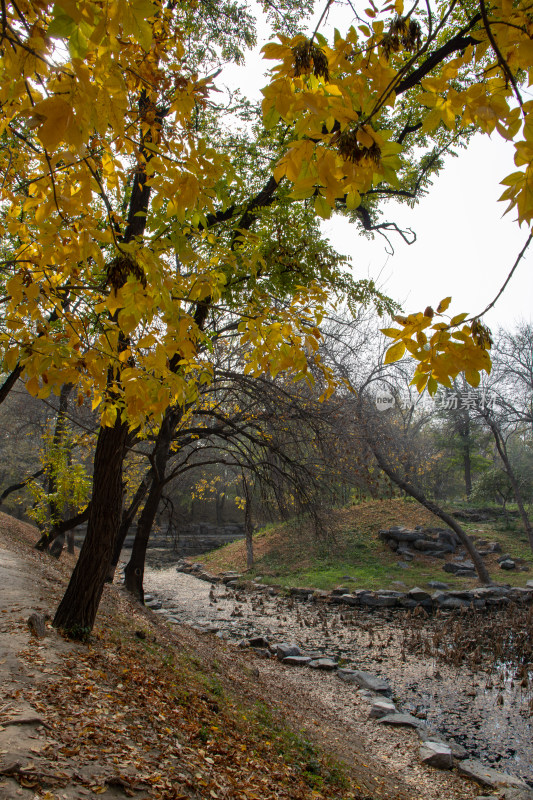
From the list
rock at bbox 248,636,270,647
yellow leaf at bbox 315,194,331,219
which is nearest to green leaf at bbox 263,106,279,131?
yellow leaf at bbox 315,194,331,219

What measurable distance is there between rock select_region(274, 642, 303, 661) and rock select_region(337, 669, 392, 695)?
99 cm

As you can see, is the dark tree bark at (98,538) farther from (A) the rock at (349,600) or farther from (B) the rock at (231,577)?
(B) the rock at (231,577)

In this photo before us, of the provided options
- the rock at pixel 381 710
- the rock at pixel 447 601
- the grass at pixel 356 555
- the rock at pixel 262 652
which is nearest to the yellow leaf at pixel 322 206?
the rock at pixel 381 710

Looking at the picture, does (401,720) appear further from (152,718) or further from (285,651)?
(152,718)

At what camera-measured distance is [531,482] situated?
904 inches

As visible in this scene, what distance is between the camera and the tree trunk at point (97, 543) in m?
4.74

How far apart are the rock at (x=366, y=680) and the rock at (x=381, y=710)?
595 mm

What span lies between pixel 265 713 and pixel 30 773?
124 inches

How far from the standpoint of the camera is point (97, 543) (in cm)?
492

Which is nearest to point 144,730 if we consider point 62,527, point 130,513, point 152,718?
point 152,718

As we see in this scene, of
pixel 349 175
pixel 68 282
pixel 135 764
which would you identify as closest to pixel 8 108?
pixel 68 282

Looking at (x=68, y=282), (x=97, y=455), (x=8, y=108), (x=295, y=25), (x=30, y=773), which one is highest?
(x=295, y=25)

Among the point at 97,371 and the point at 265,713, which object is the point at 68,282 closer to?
the point at 97,371

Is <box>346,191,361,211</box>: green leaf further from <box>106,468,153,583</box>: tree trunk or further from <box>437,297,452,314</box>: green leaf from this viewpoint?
<box>106,468,153,583</box>: tree trunk
